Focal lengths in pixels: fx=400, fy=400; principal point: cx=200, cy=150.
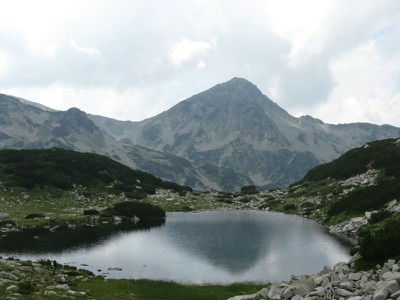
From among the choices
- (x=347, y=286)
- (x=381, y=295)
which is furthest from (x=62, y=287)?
(x=381, y=295)

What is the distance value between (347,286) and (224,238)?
47.2 metres

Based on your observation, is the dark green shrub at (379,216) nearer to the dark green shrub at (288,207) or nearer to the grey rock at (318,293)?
the grey rock at (318,293)

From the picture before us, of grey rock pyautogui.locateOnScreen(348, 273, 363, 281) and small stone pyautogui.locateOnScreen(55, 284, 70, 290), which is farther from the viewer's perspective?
small stone pyautogui.locateOnScreen(55, 284, 70, 290)

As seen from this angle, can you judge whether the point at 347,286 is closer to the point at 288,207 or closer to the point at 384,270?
the point at 384,270

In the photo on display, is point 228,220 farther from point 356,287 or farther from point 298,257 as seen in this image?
point 356,287

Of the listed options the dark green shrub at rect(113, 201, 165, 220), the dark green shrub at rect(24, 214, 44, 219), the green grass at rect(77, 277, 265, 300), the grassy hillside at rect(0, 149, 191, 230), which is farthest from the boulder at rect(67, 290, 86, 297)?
the dark green shrub at rect(113, 201, 165, 220)

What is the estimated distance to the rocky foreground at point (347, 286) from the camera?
22.5m

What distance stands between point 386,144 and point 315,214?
127ft

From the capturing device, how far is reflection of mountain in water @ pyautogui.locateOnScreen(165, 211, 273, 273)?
56.1m

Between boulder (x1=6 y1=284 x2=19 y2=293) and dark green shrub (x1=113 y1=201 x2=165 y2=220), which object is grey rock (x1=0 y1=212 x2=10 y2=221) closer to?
dark green shrub (x1=113 y1=201 x2=165 y2=220)

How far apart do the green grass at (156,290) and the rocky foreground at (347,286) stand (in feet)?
22.5

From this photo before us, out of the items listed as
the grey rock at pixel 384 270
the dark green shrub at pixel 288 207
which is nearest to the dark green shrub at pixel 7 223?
the grey rock at pixel 384 270

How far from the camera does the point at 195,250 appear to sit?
6209 centimetres

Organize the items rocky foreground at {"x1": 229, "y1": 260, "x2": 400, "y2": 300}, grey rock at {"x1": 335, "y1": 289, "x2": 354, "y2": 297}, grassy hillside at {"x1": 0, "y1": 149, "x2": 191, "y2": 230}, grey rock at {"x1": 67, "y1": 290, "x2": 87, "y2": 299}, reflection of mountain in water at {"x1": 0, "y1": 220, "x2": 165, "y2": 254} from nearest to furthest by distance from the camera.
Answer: rocky foreground at {"x1": 229, "y1": 260, "x2": 400, "y2": 300} → grey rock at {"x1": 335, "y1": 289, "x2": 354, "y2": 297} → grey rock at {"x1": 67, "y1": 290, "x2": 87, "y2": 299} → reflection of mountain in water at {"x1": 0, "y1": 220, "x2": 165, "y2": 254} → grassy hillside at {"x1": 0, "y1": 149, "x2": 191, "y2": 230}
